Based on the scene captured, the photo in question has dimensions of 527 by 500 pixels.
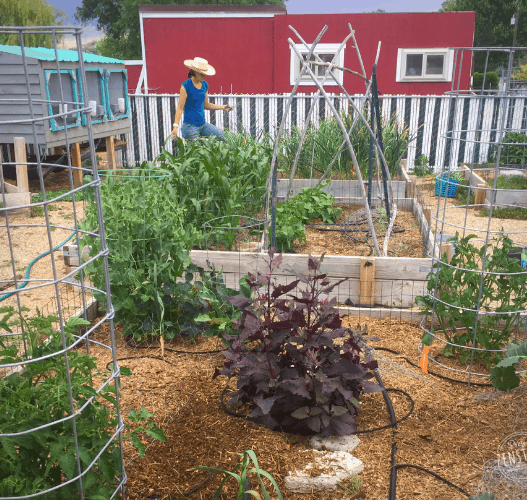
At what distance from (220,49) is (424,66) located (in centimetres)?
534

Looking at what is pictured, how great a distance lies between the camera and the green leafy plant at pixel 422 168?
10.1 m

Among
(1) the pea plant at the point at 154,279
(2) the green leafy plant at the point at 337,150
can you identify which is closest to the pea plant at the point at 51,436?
(1) the pea plant at the point at 154,279

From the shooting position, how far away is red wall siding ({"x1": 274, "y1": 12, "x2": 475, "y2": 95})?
13.3 metres

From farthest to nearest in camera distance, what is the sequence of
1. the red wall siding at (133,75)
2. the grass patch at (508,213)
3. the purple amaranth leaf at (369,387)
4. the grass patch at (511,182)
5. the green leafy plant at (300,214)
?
the red wall siding at (133,75)
the grass patch at (511,182)
the grass patch at (508,213)
the green leafy plant at (300,214)
the purple amaranth leaf at (369,387)

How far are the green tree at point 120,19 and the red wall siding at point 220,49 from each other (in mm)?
22323

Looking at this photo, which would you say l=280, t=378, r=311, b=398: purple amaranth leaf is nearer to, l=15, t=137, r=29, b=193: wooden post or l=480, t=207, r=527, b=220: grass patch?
l=480, t=207, r=527, b=220: grass patch

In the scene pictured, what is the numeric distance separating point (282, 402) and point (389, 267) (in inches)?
71.9

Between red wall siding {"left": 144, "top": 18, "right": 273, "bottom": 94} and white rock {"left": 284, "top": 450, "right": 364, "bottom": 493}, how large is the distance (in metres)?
12.9

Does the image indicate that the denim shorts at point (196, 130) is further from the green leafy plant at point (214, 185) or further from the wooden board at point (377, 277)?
the wooden board at point (377, 277)

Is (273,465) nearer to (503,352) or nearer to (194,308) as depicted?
(194,308)

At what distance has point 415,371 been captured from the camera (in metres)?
3.21

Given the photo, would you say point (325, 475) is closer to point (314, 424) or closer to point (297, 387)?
point (314, 424)

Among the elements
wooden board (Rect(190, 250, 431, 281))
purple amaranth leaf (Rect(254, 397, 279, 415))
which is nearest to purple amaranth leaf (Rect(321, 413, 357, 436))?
purple amaranth leaf (Rect(254, 397, 279, 415))

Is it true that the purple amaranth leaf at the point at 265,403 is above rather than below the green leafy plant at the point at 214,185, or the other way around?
below
